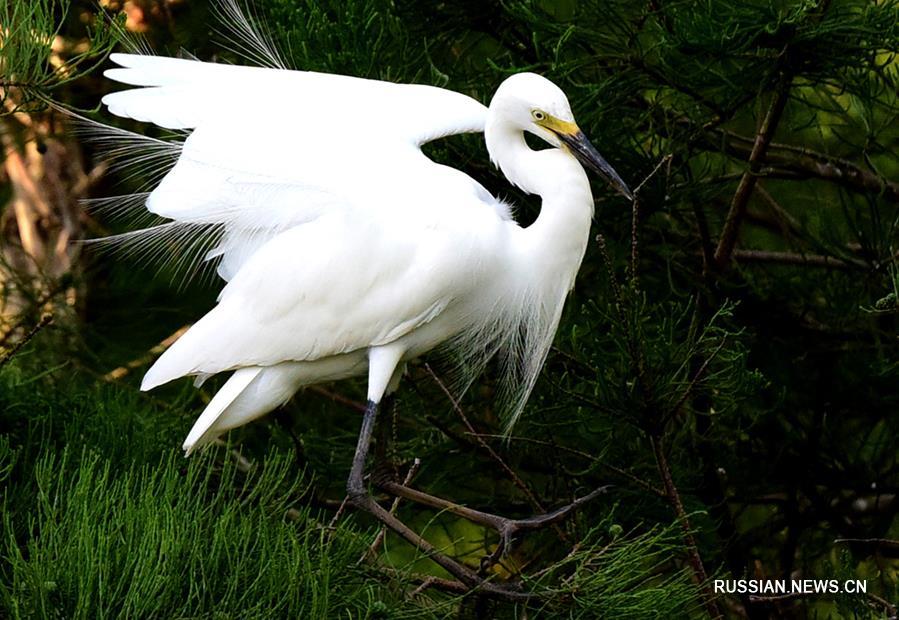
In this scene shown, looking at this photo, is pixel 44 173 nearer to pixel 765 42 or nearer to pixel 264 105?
pixel 264 105

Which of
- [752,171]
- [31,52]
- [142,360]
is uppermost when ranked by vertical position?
[31,52]

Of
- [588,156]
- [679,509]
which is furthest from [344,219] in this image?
[679,509]

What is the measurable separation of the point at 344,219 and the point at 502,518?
18.1 inches

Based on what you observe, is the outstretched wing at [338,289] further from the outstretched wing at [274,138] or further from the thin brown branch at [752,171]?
the thin brown branch at [752,171]

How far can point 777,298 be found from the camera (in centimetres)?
222

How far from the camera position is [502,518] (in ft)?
5.87

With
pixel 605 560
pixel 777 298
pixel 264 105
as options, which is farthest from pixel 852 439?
pixel 264 105

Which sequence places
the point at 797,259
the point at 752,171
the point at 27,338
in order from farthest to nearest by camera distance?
the point at 797,259
the point at 752,171
the point at 27,338

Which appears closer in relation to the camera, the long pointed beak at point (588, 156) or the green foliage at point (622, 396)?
the green foliage at point (622, 396)

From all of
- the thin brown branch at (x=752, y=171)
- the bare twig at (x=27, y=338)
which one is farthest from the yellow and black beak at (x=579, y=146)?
the bare twig at (x=27, y=338)

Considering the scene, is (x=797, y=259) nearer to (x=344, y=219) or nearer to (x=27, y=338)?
(x=344, y=219)

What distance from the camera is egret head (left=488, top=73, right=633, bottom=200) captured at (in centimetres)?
165

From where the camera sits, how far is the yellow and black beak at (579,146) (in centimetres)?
166

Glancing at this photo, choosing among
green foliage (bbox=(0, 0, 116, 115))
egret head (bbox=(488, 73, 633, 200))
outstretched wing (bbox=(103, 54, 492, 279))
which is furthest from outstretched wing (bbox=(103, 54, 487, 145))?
green foliage (bbox=(0, 0, 116, 115))
